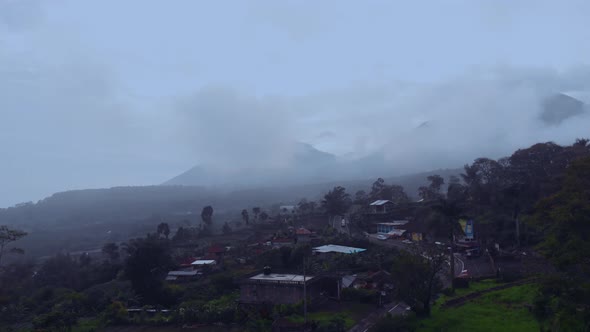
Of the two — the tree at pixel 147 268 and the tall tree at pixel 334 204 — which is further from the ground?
the tall tree at pixel 334 204

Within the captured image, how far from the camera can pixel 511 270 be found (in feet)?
83.1

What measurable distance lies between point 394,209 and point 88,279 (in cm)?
3148

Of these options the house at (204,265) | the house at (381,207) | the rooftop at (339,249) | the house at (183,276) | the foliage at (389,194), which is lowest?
the house at (183,276)

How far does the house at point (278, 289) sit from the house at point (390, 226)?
68.7 feet

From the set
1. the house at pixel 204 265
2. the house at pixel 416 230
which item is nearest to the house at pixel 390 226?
the house at pixel 416 230

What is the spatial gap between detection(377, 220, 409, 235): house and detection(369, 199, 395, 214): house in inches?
158

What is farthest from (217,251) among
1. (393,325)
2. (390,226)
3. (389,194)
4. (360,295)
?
(389,194)

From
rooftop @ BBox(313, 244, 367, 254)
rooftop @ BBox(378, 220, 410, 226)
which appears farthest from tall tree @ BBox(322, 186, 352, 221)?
rooftop @ BBox(313, 244, 367, 254)

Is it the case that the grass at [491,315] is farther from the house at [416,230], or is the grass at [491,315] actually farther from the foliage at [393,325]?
the house at [416,230]

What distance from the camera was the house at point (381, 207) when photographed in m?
51.7

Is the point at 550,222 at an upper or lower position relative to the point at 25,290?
upper

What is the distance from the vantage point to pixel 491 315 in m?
18.4

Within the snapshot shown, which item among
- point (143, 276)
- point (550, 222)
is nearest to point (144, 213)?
point (143, 276)

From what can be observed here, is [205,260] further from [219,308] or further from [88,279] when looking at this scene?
[219,308]
